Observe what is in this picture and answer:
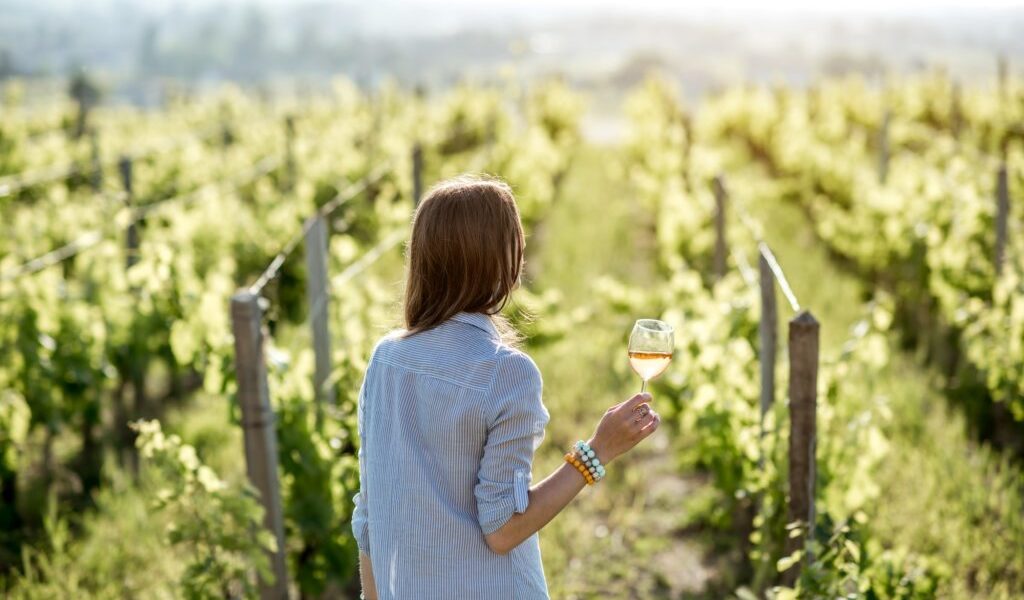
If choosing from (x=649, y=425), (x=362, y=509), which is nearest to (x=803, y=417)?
(x=649, y=425)

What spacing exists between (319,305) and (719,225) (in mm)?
2673

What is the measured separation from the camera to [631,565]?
4.07m

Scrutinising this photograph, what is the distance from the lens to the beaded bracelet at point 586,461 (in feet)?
5.36

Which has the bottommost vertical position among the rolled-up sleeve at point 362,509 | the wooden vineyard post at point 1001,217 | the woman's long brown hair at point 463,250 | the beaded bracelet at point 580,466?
the wooden vineyard post at point 1001,217

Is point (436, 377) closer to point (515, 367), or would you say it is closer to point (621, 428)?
point (515, 367)

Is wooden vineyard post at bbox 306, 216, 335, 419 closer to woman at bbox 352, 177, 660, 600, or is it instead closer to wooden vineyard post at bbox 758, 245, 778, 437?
wooden vineyard post at bbox 758, 245, 778, 437

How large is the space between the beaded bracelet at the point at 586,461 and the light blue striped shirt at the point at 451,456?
67 mm

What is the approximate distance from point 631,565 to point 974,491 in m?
1.42

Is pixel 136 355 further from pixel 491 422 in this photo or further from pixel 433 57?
pixel 433 57

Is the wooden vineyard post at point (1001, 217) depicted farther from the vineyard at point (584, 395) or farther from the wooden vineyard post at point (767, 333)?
the wooden vineyard post at point (767, 333)

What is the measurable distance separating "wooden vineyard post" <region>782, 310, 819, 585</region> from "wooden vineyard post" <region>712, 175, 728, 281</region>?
115 inches

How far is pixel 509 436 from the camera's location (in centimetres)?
159

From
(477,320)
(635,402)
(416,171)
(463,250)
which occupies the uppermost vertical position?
(463,250)

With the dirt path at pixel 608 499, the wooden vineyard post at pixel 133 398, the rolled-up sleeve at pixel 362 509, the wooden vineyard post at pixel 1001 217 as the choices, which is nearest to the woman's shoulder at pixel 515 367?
the rolled-up sleeve at pixel 362 509
